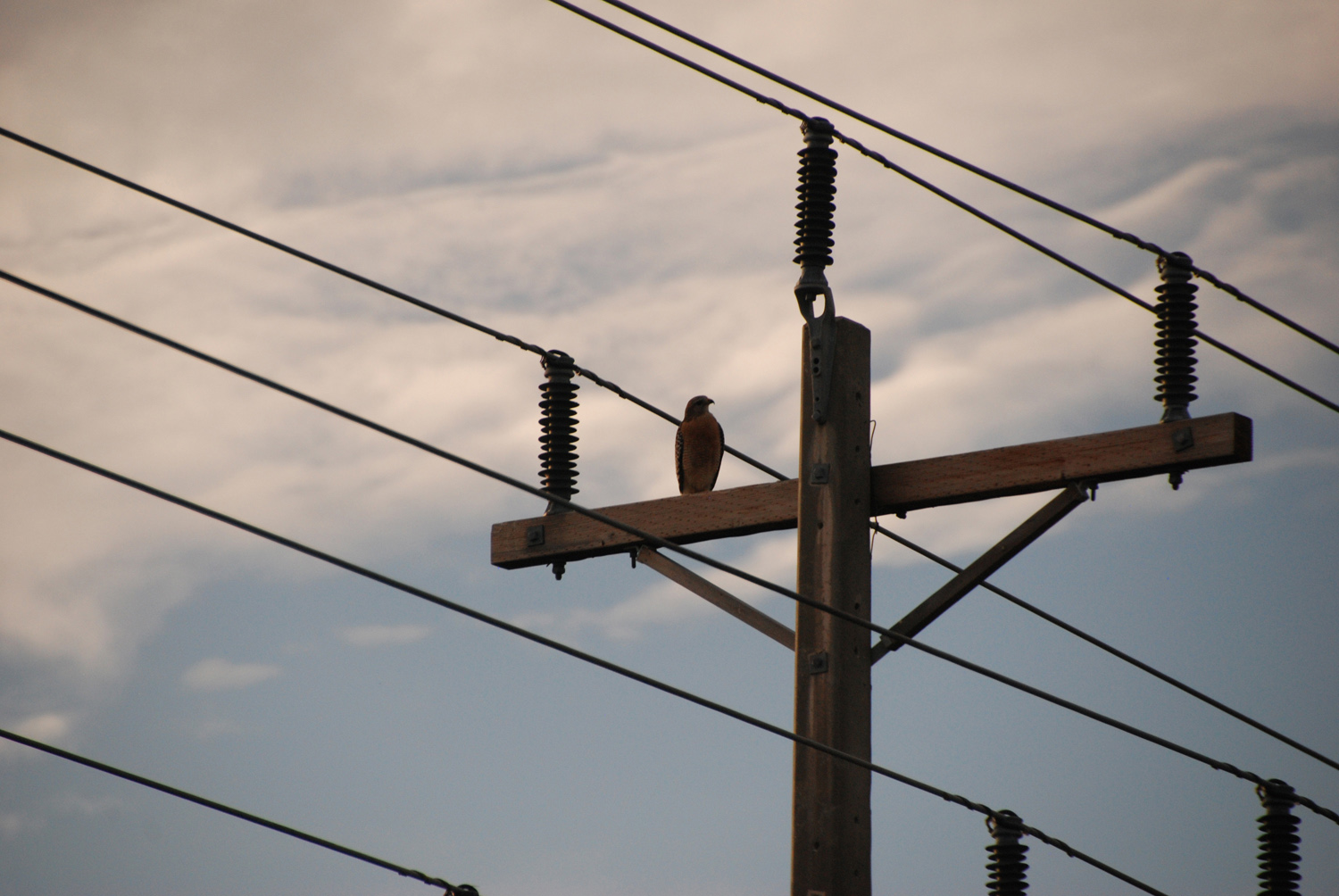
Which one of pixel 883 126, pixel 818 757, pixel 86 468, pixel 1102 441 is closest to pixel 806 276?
pixel 883 126

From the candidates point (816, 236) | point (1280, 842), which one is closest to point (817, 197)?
point (816, 236)

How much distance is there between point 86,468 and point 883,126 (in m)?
3.13

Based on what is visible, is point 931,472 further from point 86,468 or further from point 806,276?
point 86,468

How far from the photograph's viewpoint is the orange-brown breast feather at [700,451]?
855cm

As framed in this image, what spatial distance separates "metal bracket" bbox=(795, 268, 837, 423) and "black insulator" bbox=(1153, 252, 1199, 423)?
122 centimetres

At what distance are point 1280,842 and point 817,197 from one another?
319 cm

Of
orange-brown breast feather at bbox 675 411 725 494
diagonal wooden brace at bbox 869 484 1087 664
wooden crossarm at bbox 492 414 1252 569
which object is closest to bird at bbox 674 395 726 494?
orange-brown breast feather at bbox 675 411 725 494

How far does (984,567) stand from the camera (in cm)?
650

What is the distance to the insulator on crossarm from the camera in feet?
25.0

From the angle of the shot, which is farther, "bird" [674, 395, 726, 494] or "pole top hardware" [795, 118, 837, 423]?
"bird" [674, 395, 726, 494]

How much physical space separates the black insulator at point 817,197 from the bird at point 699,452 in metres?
1.85

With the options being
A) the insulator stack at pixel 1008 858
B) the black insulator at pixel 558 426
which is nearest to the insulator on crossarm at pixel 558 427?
the black insulator at pixel 558 426

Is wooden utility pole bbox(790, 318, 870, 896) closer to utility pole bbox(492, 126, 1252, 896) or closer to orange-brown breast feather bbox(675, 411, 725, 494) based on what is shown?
utility pole bbox(492, 126, 1252, 896)

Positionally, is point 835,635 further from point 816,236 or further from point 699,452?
point 699,452
